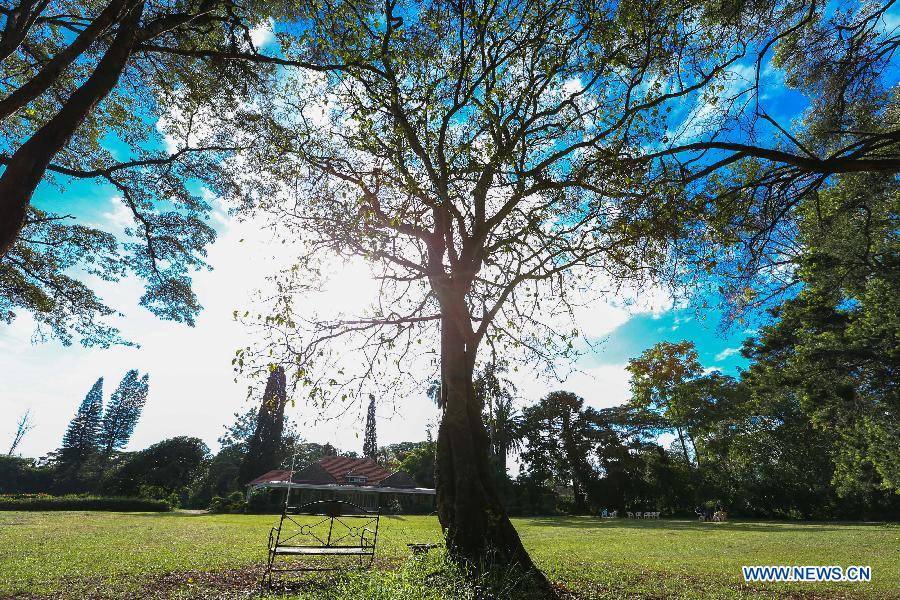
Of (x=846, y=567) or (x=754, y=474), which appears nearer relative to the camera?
(x=846, y=567)

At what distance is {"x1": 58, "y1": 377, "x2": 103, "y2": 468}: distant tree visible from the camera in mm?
62094

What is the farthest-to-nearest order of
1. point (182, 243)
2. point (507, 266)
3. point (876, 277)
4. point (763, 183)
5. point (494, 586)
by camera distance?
1. point (876, 277)
2. point (182, 243)
3. point (507, 266)
4. point (763, 183)
5. point (494, 586)

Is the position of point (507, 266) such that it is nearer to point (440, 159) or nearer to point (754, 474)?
point (440, 159)

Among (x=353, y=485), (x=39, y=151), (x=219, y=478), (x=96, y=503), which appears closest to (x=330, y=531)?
(x=39, y=151)

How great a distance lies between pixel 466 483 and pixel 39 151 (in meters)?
6.96

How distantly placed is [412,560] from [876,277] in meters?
15.6

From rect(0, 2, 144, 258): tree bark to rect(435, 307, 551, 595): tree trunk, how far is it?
5901 mm

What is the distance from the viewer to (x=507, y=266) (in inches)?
A: 309

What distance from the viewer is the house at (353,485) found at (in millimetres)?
35719

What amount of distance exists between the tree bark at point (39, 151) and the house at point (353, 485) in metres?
33.1

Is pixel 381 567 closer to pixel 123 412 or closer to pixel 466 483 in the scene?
pixel 466 483

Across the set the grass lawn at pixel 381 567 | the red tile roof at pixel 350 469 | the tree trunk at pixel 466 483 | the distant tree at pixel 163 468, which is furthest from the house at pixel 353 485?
the tree trunk at pixel 466 483

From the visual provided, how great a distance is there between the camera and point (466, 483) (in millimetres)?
6895

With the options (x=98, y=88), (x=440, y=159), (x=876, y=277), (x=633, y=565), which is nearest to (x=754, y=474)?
(x=876, y=277)
